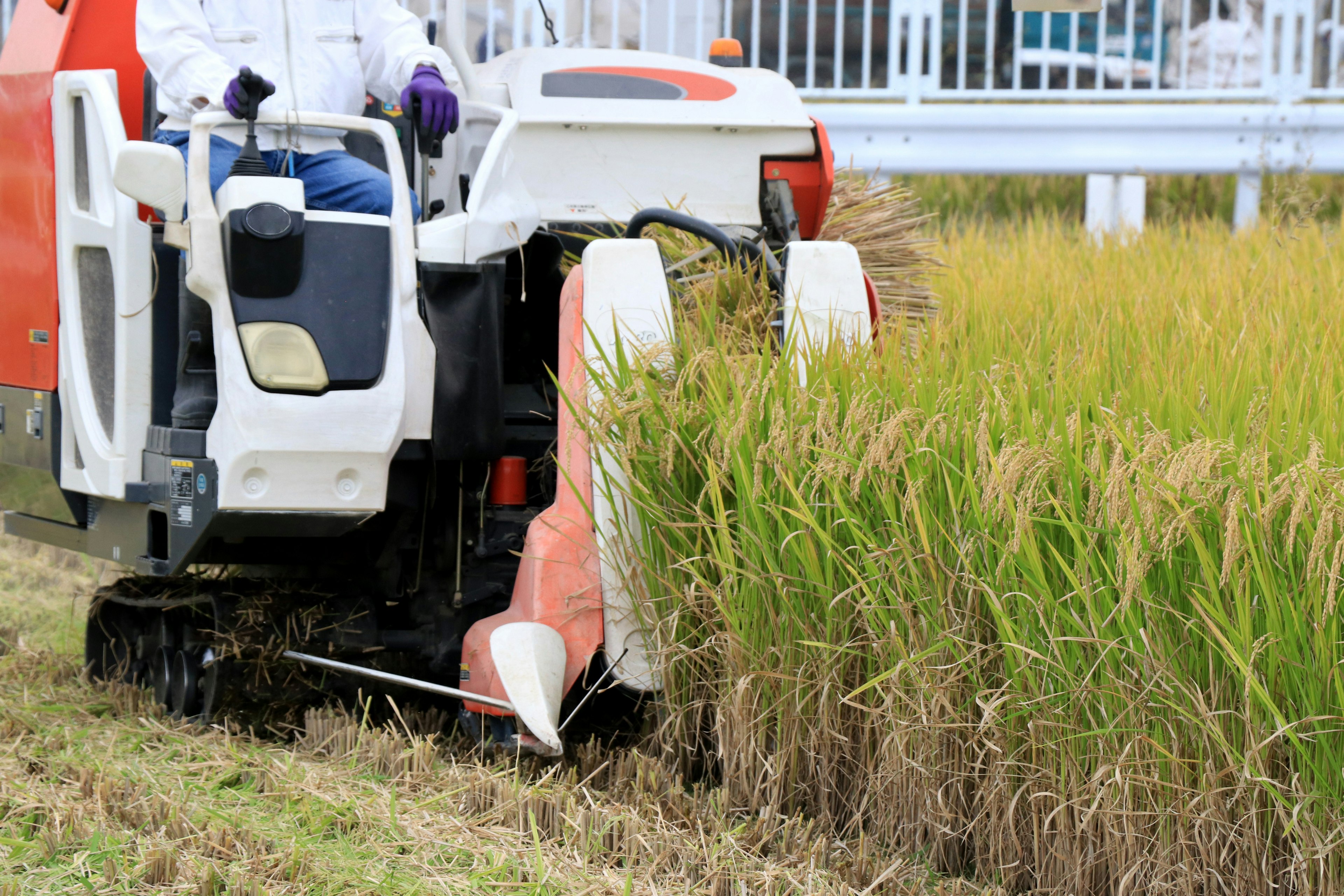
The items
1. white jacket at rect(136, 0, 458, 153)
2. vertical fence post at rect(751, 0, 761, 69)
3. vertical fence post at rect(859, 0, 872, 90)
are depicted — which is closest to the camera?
white jacket at rect(136, 0, 458, 153)

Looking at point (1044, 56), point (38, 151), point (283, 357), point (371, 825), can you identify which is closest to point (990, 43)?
point (1044, 56)

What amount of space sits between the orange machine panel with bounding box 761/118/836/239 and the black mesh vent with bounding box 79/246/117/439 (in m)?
→ 1.66

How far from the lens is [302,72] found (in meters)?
3.35

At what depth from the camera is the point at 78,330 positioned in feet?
10.4

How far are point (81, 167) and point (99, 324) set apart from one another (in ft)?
1.18

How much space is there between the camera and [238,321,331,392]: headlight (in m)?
2.72

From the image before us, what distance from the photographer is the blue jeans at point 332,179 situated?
10.4 ft

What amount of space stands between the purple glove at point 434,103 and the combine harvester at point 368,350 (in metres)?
0.10

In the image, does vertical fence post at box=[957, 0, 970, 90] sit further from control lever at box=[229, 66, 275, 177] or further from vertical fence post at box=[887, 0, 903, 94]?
control lever at box=[229, 66, 275, 177]

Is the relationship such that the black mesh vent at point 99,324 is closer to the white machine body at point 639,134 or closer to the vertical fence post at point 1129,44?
the white machine body at point 639,134

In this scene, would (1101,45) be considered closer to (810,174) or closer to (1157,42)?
(1157,42)

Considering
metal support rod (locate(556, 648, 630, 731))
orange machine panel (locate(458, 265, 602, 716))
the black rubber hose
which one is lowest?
metal support rod (locate(556, 648, 630, 731))

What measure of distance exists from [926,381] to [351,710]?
1673mm

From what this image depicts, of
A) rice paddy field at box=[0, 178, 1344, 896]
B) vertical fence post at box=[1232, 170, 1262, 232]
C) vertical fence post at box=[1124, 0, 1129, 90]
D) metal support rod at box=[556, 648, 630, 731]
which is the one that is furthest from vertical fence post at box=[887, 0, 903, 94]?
metal support rod at box=[556, 648, 630, 731]
